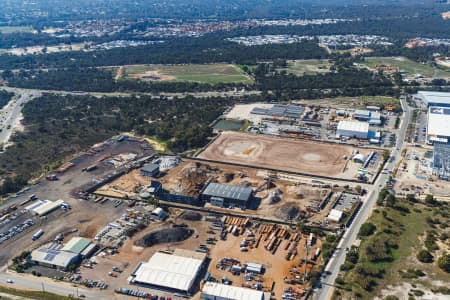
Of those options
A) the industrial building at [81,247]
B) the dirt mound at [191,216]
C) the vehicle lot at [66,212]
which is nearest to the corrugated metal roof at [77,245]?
the industrial building at [81,247]

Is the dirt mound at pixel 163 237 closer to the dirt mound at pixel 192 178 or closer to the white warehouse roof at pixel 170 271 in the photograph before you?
the white warehouse roof at pixel 170 271

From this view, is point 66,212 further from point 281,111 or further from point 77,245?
point 281,111

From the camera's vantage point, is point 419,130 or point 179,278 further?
point 419,130

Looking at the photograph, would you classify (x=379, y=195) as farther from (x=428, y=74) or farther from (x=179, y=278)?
(x=428, y=74)

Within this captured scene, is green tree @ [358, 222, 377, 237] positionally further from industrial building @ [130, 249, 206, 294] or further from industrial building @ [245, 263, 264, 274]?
industrial building @ [130, 249, 206, 294]

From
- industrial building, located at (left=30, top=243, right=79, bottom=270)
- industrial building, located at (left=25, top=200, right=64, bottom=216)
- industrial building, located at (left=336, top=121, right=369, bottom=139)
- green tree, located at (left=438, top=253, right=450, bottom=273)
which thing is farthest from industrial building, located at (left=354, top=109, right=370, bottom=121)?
industrial building, located at (left=30, top=243, right=79, bottom=270)

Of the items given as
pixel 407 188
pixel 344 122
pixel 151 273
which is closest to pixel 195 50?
pixel 344 122
